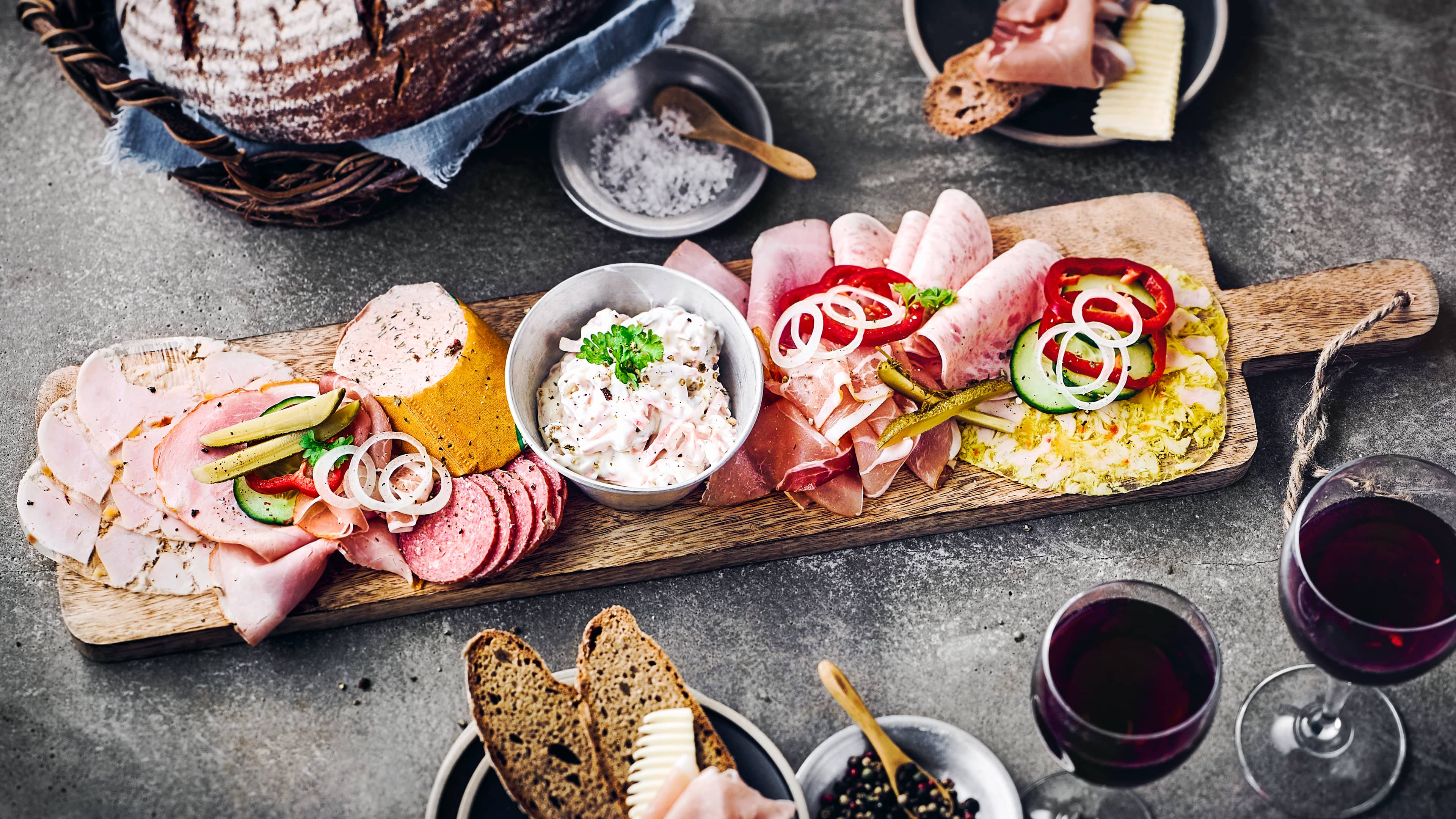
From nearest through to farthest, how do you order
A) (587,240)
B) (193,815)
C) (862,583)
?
(193,815), (862,583), (587,240)

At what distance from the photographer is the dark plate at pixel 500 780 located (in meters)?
2.28

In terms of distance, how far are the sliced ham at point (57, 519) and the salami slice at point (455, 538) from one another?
0.79 m

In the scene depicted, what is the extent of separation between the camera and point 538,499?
2533mm

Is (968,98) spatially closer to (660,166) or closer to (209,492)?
(660,166)

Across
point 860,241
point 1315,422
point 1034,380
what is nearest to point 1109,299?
point 1034,380

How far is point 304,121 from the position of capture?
259 centimetres

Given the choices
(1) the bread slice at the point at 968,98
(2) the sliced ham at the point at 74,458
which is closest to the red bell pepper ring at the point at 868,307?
(1) the bread slice at the point at 968,98

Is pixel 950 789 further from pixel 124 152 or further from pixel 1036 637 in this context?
pixel 124 152

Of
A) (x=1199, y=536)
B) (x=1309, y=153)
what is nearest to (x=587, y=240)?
(x=1199, y=536)

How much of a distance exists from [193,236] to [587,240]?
1242 millimetres

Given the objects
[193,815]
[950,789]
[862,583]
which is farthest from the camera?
[862,583]

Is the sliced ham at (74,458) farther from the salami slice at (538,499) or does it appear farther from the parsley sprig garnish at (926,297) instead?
the parsley sprig garnish at (926,297)

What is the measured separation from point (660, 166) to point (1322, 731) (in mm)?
2396

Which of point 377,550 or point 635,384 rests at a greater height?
point 635,384
